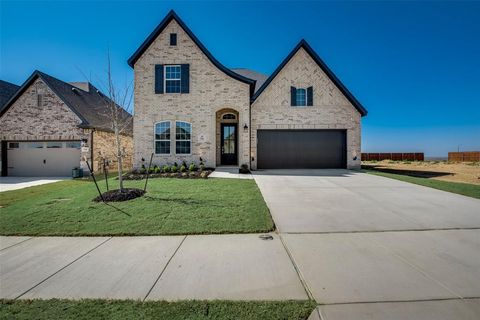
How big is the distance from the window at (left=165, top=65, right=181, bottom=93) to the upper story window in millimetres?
7374

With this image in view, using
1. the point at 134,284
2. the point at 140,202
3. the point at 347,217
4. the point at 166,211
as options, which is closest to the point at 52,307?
the point at 134,284

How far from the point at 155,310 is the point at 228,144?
14.2 metres

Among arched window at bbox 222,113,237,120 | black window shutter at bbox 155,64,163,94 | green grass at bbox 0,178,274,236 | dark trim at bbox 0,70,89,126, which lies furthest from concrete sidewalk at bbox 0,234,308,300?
dark trim at bbox 0,70,89,126

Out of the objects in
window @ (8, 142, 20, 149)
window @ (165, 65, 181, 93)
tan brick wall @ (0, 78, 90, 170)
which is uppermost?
window @ (165, 65, 181, 93)

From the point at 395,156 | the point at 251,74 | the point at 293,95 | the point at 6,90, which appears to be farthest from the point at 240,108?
the point at 395,156

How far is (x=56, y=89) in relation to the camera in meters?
15.2

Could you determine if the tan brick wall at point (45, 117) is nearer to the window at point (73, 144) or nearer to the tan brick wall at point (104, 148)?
the window at point (73, 144)

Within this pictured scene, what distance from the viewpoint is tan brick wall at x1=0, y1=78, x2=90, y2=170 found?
48.9ft

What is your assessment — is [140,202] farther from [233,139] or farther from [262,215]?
[233,139]

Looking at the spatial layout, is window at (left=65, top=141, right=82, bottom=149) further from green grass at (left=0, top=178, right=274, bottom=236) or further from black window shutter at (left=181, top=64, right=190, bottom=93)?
green grass at (left=0, top=178, right=274, bottom=236)

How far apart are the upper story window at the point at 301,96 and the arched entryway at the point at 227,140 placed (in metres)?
4.14

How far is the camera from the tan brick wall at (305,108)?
48.2 ft

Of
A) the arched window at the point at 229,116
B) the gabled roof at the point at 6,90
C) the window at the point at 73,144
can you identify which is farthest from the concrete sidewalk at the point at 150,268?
the gabled roof at the point at 6,90

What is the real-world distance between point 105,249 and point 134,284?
4.40 feet
